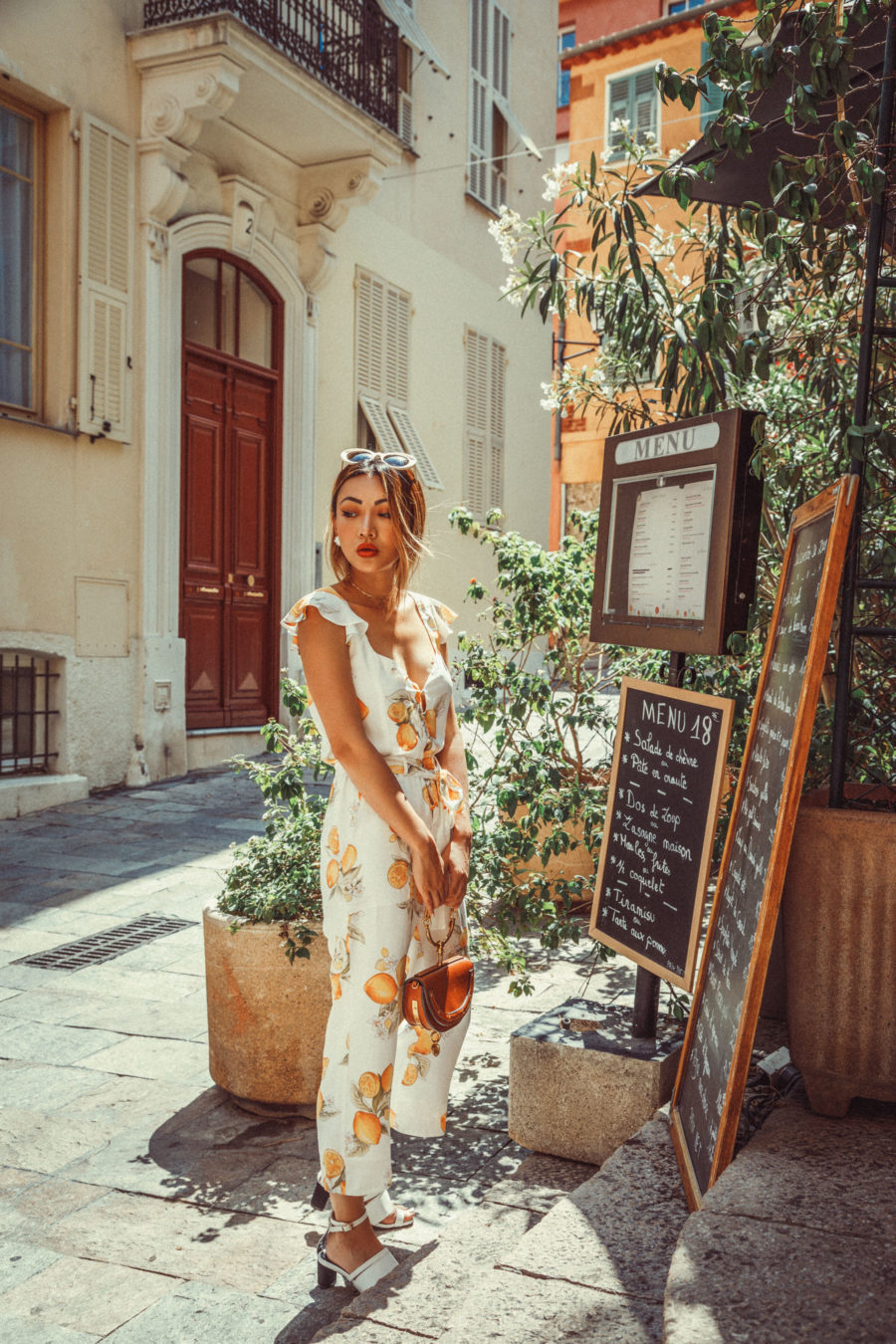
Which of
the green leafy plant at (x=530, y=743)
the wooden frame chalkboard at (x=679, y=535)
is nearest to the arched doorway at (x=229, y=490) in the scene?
the green leafy plant at (x=530, y=743)

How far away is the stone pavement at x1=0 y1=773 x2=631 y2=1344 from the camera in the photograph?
248 centimetres

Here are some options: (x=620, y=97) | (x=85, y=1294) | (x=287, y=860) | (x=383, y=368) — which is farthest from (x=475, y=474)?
(x=85, y=1294)

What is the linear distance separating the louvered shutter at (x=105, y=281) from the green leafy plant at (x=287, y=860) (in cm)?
570

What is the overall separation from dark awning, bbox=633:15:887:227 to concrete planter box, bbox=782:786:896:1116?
177 cm

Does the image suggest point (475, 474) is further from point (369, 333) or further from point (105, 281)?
point (105, 281)

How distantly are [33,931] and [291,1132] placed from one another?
243 cm

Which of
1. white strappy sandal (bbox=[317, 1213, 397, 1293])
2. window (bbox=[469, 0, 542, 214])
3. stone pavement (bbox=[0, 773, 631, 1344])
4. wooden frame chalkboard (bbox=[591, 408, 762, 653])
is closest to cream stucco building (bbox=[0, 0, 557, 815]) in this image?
window (bbox=[469, 0, 542, 214])

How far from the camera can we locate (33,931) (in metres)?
5.30

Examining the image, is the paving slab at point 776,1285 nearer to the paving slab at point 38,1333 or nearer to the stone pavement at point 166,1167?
the stone pavement at point 166,1167

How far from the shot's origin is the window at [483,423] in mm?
14523

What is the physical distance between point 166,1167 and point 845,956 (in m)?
1.84

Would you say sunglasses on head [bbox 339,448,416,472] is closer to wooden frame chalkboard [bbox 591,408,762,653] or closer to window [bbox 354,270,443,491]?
wooden frame chalkboard [bbox 591,408,762,653]

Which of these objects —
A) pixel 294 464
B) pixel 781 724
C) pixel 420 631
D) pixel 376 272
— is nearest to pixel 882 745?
pixel 781 724

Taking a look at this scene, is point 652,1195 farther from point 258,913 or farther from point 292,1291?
point 258,913
